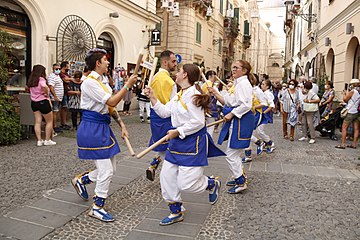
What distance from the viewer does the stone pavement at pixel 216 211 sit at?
3.51 metres

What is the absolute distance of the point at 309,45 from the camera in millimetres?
22875

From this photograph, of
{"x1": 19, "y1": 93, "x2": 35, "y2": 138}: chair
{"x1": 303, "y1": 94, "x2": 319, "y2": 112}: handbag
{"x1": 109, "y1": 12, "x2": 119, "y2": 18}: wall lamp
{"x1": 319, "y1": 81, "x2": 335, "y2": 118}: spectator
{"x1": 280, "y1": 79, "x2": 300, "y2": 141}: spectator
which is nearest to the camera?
{"x1": 19, "y1": 93, "x2": 35, "y2": 138}: chair

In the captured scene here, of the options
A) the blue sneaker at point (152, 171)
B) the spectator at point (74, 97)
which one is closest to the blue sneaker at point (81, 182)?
the blue sneaker at point (152, 171)

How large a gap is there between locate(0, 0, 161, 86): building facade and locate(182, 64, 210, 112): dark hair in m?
7.87

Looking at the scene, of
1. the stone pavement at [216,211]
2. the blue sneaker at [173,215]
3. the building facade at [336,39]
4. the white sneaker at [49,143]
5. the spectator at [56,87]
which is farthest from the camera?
the building facade at [336,39]

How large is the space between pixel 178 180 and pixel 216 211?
32.9 inches

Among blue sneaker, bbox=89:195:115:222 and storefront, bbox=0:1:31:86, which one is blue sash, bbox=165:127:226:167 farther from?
storefront, bbox=0:1:31:86

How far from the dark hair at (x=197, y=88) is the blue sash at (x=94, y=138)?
1014 mm

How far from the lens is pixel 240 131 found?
477 centimetres

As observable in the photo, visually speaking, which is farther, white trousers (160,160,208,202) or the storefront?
the storefront

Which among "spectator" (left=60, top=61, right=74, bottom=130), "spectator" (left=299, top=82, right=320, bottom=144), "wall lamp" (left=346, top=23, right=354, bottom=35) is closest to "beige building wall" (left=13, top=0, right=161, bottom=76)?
"spectator" (left=60, top=61, right=74, bottom=130)

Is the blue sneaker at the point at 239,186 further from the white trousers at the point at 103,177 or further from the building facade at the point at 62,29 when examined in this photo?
the building facade at the point at 62,29

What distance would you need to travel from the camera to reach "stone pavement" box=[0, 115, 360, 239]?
3512mm

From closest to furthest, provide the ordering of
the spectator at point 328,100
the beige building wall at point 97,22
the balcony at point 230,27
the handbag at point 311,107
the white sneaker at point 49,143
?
the white sneaker at point 49,143, the handbag at point 311,107, the beige building wall at point 97,22, the spectator at point 328,100, the balcony at point 230,27
